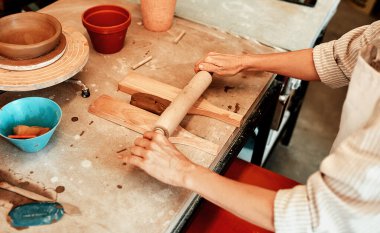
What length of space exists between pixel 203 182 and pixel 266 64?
0.70 m

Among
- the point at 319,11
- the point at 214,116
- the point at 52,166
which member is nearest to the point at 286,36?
the point at 319,11

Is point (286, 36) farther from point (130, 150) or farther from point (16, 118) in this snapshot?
point (16, 118)

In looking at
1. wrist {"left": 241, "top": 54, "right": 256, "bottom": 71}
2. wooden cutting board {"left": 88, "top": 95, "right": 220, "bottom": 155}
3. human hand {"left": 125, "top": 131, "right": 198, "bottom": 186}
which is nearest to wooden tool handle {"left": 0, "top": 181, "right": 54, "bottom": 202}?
human hand {"left": 125, "top": 131, "right": 198, "bottom": 186}

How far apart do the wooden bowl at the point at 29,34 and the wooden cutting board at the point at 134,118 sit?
28 cm

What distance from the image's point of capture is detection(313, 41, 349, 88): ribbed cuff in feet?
4.81

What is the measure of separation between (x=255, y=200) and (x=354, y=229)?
0.88ft

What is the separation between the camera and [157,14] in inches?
70.8

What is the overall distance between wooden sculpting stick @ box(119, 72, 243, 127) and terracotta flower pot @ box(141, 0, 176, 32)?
16.4 inches

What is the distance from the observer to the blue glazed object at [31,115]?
1.21 meters

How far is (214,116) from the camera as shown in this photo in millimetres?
1391

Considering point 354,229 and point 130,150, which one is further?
point 130,150

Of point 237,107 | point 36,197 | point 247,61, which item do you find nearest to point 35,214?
point 36,197

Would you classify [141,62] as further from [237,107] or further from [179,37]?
[237,107]

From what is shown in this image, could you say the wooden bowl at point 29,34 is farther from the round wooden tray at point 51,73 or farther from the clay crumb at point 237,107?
the clay crumb at point 237,107
